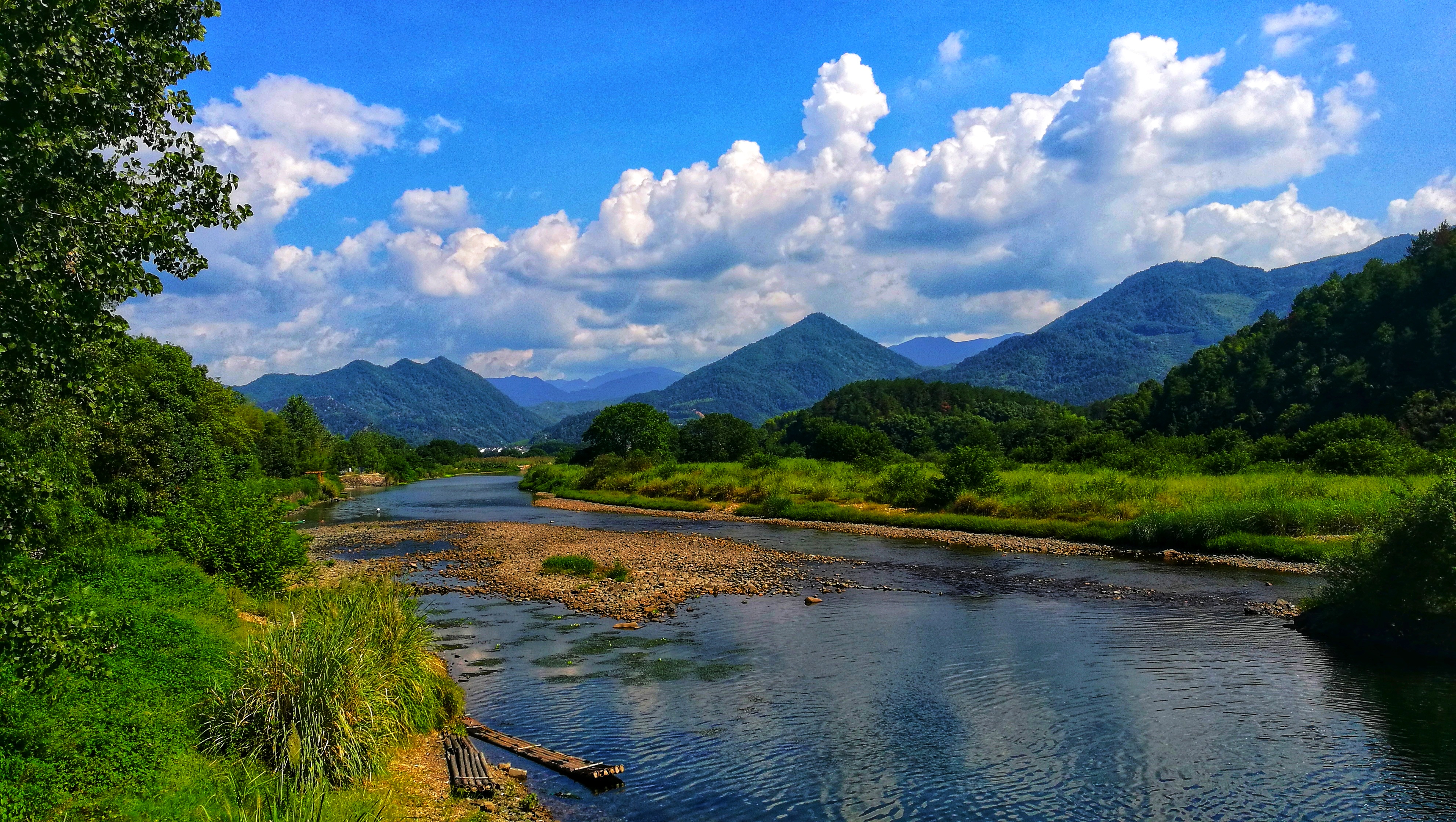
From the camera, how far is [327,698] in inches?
488

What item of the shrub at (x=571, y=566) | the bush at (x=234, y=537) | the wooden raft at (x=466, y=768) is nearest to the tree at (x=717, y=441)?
the shrub at (x=571, y=566)

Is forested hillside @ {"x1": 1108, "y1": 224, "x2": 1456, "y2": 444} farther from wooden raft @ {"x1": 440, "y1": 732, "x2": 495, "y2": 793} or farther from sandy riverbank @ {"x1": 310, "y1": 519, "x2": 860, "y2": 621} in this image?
wooden raft @ {"x1": 440, "y1": 732, "x2": 495, "y2": 793}

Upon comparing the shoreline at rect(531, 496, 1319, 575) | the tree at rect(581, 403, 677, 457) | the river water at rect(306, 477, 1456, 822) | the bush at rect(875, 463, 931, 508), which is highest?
the tree at rect(581, 403, 677, 457)

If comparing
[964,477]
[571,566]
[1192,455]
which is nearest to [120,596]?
[571,566]

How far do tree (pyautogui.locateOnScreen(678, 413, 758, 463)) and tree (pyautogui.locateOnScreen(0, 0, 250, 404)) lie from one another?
9073 centimetres

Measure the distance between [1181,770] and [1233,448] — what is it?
55815mm

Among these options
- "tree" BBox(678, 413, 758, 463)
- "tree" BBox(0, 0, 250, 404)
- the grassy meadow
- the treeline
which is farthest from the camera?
"tree" BBox(678, 413, 758, 463)

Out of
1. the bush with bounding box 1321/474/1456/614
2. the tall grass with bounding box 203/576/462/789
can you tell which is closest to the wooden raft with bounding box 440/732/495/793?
the tall grass with bounding box 203/576/462/789

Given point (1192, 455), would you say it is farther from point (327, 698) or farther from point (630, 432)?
point (630, 432)

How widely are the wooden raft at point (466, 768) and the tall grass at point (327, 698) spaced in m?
1.01

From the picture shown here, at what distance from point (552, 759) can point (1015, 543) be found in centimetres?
3409

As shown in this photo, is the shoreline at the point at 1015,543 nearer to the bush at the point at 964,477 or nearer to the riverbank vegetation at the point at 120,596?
the bush at the point at 964,477

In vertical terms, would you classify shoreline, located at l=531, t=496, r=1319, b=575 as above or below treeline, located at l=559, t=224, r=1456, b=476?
below

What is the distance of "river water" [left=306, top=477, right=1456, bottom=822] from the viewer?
500 inches
